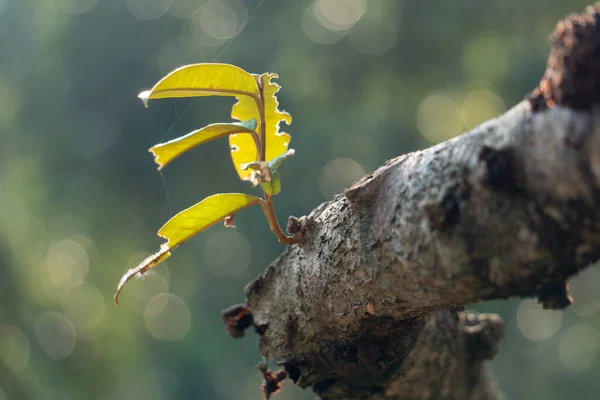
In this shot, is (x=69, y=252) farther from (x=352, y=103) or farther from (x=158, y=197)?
(x=352, y=103)

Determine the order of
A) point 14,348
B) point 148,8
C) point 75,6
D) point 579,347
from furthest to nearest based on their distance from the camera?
point 579,347, point 148,8, point 75,6, point 14,348

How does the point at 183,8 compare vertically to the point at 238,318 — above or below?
above

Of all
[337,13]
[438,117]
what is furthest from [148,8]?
[438,117]

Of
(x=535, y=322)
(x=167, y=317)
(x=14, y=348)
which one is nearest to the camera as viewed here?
Answer: (x=14, y=348)

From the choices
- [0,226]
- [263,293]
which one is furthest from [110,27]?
[263,293]

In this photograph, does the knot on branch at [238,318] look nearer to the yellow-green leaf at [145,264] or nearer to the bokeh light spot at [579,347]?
the yellow-green leaf at [145,264]

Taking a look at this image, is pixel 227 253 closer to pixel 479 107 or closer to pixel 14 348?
pixel 14 348

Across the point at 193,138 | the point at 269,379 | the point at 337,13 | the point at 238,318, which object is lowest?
the point at 269,379

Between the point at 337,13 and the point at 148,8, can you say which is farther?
the point at 337,13
